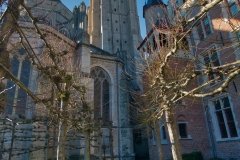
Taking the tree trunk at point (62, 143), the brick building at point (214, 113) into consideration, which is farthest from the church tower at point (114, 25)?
the tree trunk at point (62, 143)

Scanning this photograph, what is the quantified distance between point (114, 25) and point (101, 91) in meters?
22.1

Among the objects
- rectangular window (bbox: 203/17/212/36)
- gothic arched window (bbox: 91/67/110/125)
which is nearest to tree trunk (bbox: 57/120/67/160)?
gothic arched window (bbox: 91/67/110/125)

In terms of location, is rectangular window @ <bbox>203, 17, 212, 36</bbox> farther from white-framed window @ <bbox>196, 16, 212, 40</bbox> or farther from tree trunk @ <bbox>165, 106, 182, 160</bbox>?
tree trunk @ <bbox>165, 106, 182, 160</bbox>

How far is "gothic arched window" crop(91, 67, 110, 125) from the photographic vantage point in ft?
50.5

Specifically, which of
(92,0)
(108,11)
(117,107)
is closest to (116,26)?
(108,11)

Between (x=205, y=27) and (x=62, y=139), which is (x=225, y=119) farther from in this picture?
(x=62, y=139)

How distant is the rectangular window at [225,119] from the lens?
10.4 meters

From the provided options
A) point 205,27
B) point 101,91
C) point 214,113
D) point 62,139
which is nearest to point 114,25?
point 101,91

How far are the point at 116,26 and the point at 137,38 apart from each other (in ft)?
17.7

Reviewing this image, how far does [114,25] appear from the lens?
35.1 metres

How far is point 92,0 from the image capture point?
35.0 metres

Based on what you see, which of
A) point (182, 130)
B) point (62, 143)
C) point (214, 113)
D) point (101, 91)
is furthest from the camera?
point (101, 91)

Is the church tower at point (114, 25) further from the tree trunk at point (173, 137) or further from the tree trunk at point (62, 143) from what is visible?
the tree trunk at point (173, 137)

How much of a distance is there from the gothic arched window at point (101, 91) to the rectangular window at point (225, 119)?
7957 millimetres
